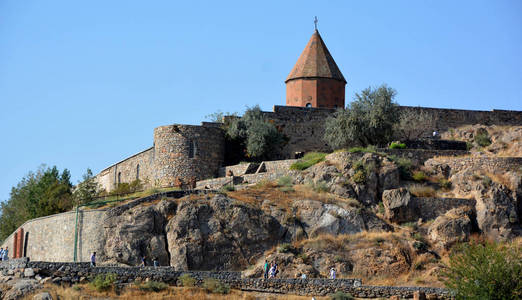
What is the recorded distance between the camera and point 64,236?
38000 millimetres

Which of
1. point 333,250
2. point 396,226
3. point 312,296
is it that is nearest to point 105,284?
point 312,296

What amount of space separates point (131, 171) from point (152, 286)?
21.7 m

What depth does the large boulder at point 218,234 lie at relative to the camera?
117ft

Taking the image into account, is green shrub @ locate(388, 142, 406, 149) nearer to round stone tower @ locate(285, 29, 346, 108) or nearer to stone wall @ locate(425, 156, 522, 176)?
stone wall @ locate(425, 156, 522, 176)

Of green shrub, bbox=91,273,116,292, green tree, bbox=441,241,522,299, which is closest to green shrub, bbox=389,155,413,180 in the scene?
green tree, bbox=441,241,522,299

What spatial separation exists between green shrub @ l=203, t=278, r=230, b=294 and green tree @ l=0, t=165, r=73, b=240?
1712 centimetres

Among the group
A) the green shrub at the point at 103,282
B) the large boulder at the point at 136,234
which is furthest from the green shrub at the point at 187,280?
the large boulder at the point at 136,234

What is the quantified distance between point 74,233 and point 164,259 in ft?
15.4

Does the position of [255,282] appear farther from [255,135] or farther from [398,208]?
[255,135]

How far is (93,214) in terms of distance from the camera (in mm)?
37344

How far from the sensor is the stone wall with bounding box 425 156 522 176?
41.3 meters

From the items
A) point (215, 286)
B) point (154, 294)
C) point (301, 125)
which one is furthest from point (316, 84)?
point (154, 294)

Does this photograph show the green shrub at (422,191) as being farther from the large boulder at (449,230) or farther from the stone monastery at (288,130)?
the stone monastery at (288,130)

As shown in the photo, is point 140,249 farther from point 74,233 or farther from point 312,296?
point 312,296
